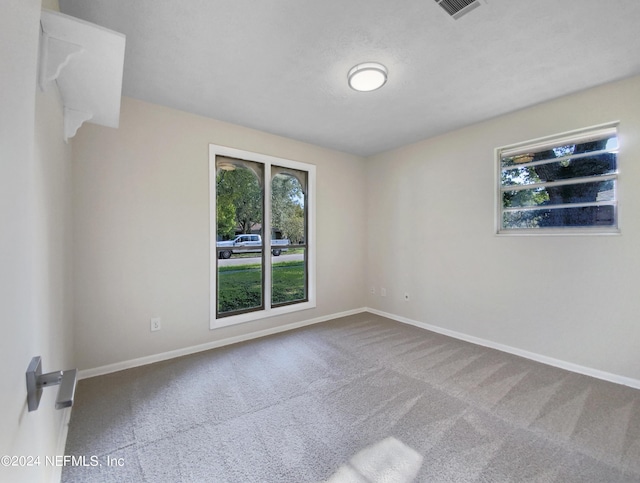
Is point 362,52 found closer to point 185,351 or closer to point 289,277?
point 289,277

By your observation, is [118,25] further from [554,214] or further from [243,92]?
[554,214]

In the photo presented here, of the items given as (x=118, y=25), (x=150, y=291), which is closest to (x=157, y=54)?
(x=118, y=25)

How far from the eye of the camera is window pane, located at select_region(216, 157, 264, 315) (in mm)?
3254

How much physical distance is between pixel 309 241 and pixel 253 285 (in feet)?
3.33

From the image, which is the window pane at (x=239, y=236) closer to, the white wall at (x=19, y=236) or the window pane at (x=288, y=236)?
the window pane at (x=288, y=236)

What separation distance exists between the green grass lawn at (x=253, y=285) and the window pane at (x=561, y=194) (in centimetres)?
274

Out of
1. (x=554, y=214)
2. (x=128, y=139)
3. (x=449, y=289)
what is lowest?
(x=449, y=289)

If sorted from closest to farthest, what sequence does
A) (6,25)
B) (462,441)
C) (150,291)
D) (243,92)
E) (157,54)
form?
(6,25), (462,441), (157,54), (243,92), (150,291)

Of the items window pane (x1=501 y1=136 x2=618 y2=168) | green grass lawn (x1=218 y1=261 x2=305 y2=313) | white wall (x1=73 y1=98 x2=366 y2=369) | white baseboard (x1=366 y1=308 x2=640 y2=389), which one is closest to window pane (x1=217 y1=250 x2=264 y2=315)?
green grass lawn (x1=218 y1=261 x2=305 y2=313)

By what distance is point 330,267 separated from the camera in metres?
4.22

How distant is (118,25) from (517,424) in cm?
371

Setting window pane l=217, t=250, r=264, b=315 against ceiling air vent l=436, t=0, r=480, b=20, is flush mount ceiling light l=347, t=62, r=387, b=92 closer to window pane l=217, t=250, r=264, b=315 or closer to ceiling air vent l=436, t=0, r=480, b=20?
ceiling air vent l=436, t=0, r=480, b=20

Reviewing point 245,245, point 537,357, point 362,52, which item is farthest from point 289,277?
point 537,357

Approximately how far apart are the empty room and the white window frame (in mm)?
30
